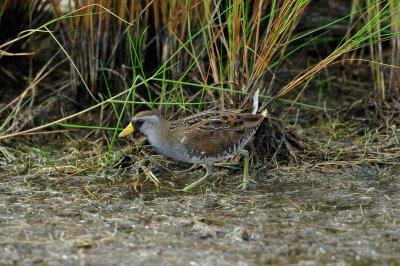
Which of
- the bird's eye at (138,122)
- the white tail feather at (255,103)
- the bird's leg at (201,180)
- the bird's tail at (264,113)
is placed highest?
the white tail feather at (255,103)

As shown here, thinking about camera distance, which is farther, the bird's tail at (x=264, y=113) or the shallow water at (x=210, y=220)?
the bird's tail at (x=264, y=113)

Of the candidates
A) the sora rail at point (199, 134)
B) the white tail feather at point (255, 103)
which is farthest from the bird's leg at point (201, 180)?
the white tail feather at point (255, 103)

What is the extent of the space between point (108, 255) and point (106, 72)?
2.74 metres

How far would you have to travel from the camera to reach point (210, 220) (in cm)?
490

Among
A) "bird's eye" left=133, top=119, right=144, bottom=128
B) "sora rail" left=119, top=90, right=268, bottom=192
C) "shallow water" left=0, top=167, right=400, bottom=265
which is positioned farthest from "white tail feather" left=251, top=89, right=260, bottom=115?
"bird's eye" left=133, top=119, right=144, bottom=128

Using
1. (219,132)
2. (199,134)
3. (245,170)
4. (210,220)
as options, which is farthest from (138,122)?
(210,220)

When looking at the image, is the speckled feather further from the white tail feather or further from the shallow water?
the shallow water

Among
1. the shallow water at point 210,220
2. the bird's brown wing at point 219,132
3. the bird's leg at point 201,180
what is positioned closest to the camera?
the shallow water at point 210,220

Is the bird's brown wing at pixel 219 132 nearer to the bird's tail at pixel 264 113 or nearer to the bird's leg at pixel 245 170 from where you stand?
the bird's tail at pixel 264 113

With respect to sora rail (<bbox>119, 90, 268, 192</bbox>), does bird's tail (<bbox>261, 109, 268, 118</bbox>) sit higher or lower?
higher

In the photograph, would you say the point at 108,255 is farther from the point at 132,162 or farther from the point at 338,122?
the point at 338,122

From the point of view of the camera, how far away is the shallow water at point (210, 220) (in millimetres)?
4371

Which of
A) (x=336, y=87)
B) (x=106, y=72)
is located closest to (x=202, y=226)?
(x=106, y=72)

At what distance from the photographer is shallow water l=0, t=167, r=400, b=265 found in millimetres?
4371
